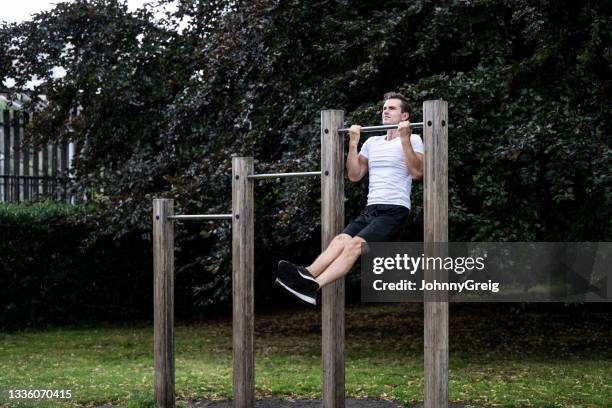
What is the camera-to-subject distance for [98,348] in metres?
13.0

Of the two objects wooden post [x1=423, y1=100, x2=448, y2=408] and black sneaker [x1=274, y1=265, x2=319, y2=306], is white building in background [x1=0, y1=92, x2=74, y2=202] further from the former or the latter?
wooden post [x1=423, y1=100, x2=448, y2=408]

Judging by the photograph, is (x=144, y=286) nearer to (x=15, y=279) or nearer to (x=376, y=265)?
(x=15, y=279)

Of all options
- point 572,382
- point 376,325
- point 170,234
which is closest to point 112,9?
point 376,325

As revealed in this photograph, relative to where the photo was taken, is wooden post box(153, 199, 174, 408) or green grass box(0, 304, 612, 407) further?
green grass box(0, 304, 612, 407)

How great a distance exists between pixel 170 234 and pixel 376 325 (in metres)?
8.00

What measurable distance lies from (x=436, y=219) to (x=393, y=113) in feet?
2.95

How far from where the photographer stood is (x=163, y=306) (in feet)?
25.8

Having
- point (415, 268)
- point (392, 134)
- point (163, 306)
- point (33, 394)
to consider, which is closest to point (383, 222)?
point (415, 268)

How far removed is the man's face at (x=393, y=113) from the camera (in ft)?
21.1

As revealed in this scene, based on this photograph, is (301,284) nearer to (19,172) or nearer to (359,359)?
(359,359)

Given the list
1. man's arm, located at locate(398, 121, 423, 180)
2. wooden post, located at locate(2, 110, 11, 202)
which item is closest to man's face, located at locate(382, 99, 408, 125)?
man's arm, located at locate(398, 121, 423, 180)

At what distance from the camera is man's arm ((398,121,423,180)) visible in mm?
6121

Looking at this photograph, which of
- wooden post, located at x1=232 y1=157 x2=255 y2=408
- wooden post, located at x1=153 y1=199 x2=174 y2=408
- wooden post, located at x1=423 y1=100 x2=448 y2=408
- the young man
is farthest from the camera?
wooden post, located at x1=153 y1=199 x2=174 y2=408

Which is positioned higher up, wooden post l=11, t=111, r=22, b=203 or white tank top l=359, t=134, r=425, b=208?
wooden post l=11, t=111, r=22, b=203
